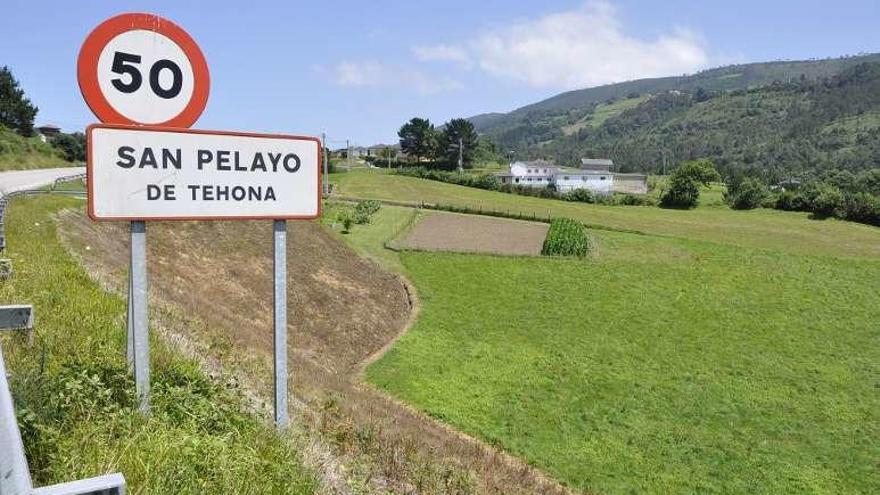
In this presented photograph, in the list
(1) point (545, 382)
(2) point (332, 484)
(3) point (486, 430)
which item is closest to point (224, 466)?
(2) point (332, 484)

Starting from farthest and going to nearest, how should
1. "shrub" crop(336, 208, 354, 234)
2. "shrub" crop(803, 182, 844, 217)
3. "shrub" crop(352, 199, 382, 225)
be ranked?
"shrub" crop(803, 182, 844, 217), "shrub" crop(352, 199, 382, 225), "shrub" crop(336, 208, 354, 234)

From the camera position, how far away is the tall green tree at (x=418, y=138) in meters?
114

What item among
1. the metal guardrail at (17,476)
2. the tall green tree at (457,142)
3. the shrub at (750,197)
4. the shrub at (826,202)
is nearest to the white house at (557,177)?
the tall green tree at (457,142)

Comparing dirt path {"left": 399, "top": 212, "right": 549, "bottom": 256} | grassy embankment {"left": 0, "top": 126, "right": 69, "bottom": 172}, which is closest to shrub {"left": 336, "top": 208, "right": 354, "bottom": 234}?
dirt path {"left": 399, "top": 212, "right": 549, "bottom": 256}

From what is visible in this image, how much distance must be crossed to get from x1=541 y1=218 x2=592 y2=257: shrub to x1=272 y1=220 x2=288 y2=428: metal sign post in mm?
33078

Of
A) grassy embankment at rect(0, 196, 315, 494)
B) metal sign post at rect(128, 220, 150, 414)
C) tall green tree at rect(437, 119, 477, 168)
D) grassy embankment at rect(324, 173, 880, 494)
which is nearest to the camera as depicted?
grassy embankment at rect(0, 196, 315, 494)

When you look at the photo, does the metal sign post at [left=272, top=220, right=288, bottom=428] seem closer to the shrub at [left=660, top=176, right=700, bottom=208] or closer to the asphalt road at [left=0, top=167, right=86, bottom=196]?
the asphalt road at [left=0, top=167, right=86, bottom=196]

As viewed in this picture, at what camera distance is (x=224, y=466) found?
12.8 feet

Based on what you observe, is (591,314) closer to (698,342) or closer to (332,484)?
(698,342)

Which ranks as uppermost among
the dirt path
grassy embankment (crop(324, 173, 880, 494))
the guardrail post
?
the guardrail post

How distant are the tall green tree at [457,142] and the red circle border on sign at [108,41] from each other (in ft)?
354

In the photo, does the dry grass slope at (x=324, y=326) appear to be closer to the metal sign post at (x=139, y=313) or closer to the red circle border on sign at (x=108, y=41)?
the metal sign post at (x=139, y=313)

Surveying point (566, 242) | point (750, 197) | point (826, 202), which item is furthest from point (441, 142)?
point (566, 242)

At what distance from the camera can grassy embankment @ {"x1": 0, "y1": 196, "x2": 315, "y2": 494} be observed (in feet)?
11.6
